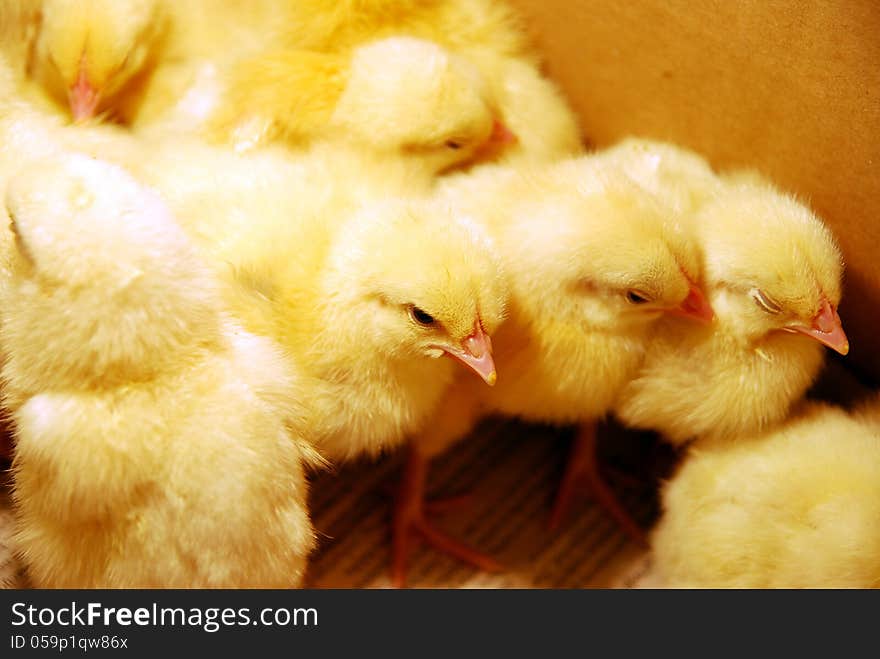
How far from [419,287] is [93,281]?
1.30 ft

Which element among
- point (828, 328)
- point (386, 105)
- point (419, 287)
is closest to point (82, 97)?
point (386, 105)

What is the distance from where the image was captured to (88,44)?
5.31 feet

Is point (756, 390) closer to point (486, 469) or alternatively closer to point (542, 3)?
point (486, 469)

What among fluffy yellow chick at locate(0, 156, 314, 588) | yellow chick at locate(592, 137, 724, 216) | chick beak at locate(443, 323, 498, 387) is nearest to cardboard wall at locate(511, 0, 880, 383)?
yellow chick at locate(592, 137, 724, 216)

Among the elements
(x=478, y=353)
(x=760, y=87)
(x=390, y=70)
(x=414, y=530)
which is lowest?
(x=414, y=530)

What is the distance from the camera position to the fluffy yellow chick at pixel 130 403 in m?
1.14

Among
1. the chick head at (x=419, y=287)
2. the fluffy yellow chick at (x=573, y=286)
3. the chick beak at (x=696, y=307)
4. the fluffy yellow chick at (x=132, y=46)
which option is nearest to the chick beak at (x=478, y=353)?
the chick head at (x=419, y=287)

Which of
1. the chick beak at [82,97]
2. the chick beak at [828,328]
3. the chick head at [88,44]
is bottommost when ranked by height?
the chick beak at [82,97]

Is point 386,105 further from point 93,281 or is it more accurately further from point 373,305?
point 93,281

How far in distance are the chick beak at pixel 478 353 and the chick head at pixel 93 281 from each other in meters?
0.34

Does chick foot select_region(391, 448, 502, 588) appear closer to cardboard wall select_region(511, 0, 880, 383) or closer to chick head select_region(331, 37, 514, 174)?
chick head select_region(331, 37, 514, 174)

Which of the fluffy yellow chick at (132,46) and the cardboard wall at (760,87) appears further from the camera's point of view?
the fluffy yellow chick at (132,46)

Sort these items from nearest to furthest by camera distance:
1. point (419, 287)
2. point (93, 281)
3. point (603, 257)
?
point (93, 281)
point (419, 287)
point (603, 257)

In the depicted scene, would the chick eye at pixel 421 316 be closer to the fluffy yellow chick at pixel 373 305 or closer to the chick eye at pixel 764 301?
the fluffy yellow chick at pixel 373 305
